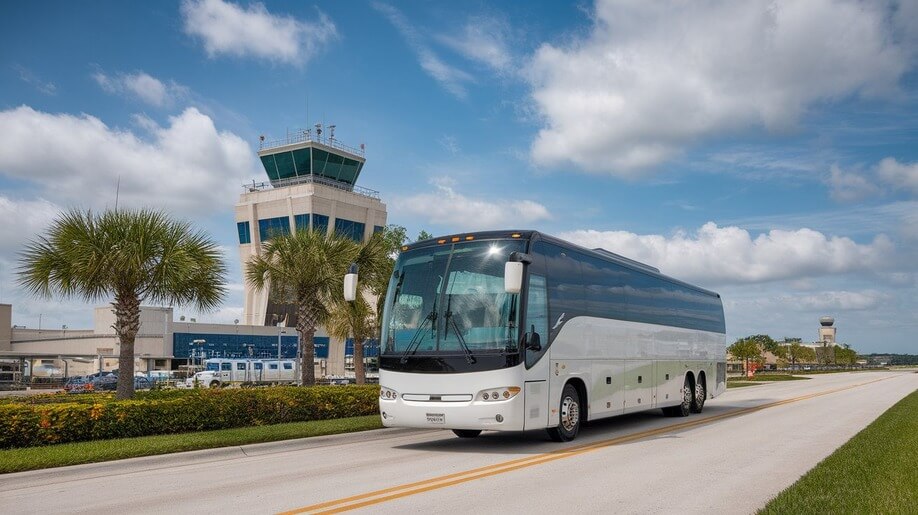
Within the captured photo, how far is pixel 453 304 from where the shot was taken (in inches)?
527

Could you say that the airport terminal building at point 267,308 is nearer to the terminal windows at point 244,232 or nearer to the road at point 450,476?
the terminal windows at point 244,232

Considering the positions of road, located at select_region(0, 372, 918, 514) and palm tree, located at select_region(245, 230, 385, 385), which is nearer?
road, located at select_region(0, 372, 918, 514)

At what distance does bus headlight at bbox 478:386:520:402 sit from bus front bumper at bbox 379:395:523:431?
52 mm

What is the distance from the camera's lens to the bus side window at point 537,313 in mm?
13273

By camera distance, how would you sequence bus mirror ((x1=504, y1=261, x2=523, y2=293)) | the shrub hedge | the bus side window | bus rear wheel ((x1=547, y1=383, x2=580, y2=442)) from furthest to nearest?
bus rear wheel ((x1=547, y1=383, x2=580, y2=442))
the shrub hedge
the bus side window
bus mirror ((x1=504, y1=261, x2=523, y2=293))

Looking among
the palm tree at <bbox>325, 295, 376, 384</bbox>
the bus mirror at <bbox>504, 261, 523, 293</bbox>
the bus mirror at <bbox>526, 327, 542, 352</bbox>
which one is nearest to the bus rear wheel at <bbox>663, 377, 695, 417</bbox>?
the bus mirror at <bbox>526, 327, 542, 352</bbox>

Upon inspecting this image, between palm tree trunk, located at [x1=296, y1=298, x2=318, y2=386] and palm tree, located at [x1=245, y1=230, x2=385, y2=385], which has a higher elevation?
palm tree, located at [x1=245, y1=230, x2=385, y2=385]

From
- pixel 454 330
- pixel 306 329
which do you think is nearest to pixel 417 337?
pixel 454 330

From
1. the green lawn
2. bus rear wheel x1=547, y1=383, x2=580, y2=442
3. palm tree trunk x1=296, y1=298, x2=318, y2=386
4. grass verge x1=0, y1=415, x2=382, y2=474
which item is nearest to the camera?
the green lawn

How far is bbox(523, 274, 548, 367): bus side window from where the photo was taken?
13273 mm

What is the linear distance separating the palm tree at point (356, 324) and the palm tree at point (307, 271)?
18.7ft

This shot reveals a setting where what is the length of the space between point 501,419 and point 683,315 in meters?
11.2

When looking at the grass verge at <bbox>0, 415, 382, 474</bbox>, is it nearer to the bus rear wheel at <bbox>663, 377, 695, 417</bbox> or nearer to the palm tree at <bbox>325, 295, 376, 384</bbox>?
the bus rear wheel at <bbox>663, 377, 695, 417</bbox>

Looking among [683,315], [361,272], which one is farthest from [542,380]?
[361,272]
